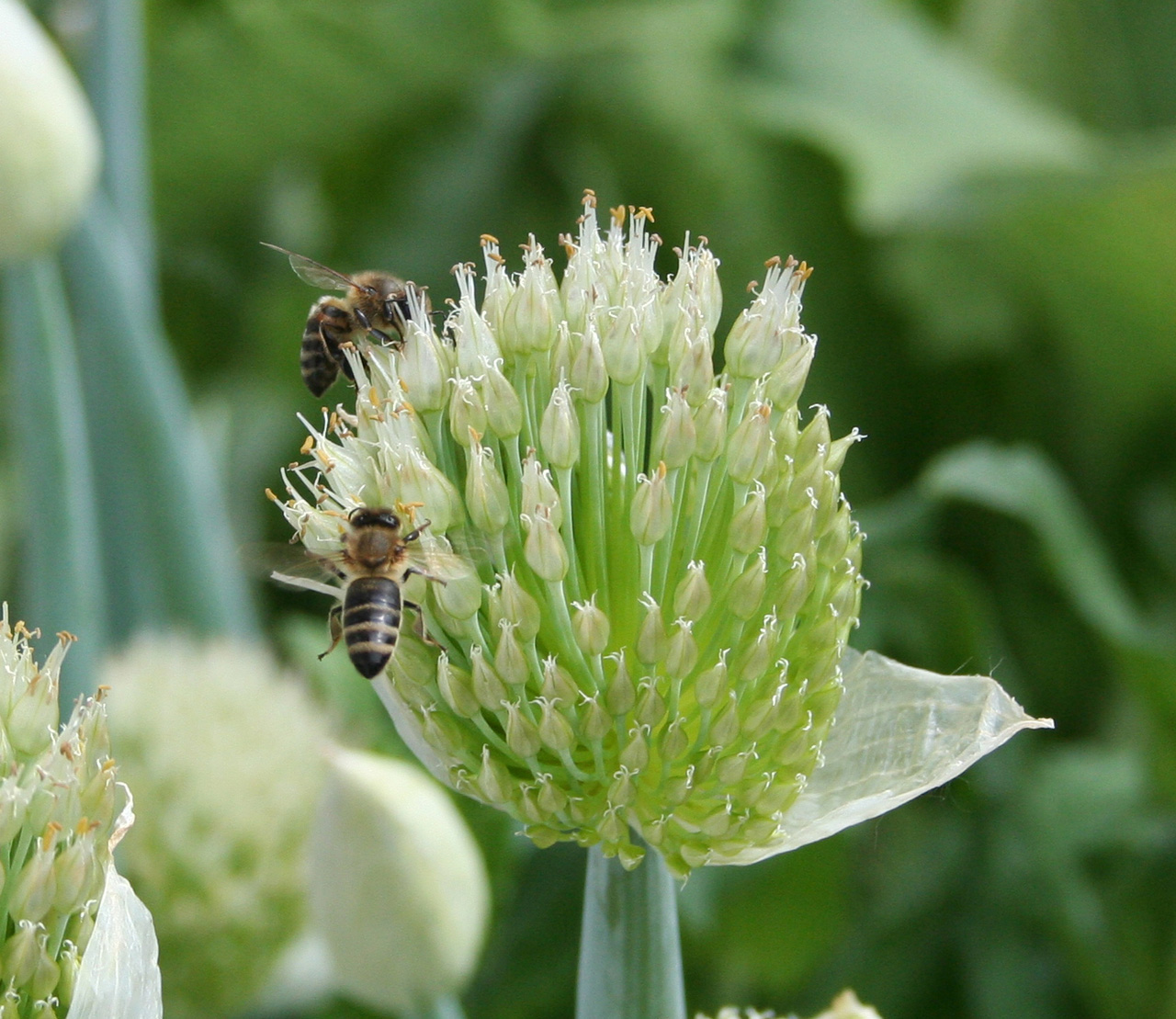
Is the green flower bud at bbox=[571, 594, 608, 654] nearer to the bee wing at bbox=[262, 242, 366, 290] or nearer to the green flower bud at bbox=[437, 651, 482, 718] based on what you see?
the green flower bud at bbox=[437, 651, 482, 718]

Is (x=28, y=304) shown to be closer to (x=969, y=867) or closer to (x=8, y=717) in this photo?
(x=8, y=717)

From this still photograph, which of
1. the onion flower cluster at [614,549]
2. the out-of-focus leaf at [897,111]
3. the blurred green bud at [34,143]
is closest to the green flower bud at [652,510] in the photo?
the onion flower cluster at [614,549]

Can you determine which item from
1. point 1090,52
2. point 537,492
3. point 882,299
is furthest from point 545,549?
point 1090,52

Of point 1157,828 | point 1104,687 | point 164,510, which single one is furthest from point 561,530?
point 1104,687

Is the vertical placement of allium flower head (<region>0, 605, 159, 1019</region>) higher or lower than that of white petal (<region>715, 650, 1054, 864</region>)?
lower

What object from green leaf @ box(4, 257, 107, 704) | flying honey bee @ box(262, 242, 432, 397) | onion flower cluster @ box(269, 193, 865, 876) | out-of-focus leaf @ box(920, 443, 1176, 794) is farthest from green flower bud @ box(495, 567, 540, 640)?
out-of-focus leaf @ box(920, 443, 1176, 794)

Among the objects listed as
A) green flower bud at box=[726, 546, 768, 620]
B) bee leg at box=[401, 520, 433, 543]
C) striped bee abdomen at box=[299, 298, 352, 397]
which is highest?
striped bee abdomen at box=[299, 298, 352, 397]
